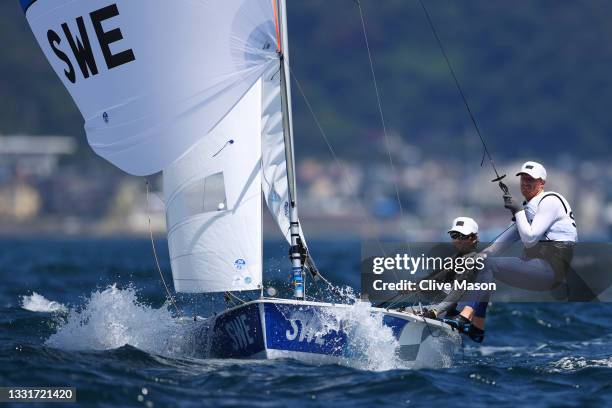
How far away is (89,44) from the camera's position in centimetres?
1000

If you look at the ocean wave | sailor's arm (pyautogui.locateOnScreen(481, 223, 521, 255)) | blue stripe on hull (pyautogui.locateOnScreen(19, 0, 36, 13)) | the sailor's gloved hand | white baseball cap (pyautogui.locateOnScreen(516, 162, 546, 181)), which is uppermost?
blue stripe on hull (pyautogui.locateOnScreen(19, 0, 36, 13))

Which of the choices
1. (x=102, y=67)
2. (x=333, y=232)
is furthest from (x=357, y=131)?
(x=102, y=67)

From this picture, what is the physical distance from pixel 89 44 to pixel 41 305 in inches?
206

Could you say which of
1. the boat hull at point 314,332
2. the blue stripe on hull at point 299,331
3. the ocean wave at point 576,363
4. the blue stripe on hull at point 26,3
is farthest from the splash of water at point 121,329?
the ocean wave at point 576,363

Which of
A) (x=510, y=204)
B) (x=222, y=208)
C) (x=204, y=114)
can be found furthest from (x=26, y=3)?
(x=510, y=204)

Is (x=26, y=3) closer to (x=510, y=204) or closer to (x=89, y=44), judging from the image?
(x=89, y=44)

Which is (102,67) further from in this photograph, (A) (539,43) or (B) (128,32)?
(A) (539,43)

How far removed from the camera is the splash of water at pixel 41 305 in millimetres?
13820

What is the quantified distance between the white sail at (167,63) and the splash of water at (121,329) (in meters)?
1.39

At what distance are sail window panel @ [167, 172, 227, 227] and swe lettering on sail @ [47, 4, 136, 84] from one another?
110 centimetres

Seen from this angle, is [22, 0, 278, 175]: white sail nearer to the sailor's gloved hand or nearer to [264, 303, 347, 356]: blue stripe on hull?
[264, 303, 347, 356]: blue stripe on hull

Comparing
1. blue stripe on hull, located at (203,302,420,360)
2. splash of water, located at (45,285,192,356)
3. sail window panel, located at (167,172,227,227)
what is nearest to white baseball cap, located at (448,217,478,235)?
blue stripe on hull, located at (203,302,420,360)

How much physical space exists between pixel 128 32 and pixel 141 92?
470 mm

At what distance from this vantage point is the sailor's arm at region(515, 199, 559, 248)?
9.67 m
